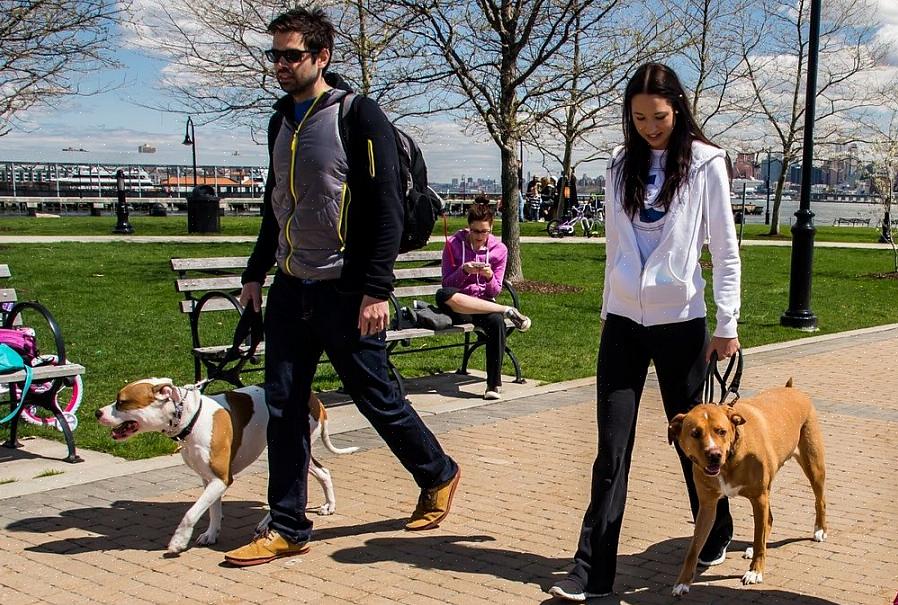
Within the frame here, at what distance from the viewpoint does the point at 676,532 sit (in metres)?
5.00

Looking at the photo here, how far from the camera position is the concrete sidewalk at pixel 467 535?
4.18m

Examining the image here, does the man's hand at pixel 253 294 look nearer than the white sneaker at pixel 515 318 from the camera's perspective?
Yes

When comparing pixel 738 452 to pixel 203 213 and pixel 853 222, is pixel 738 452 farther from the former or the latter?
pixel 853 222

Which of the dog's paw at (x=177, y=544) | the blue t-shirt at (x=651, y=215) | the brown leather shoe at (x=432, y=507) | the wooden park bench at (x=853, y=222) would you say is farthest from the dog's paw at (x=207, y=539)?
the wooden park bench at (x=853, y=222)

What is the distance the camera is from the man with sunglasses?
430 cm

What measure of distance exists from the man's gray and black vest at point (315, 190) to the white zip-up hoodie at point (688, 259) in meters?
1.16

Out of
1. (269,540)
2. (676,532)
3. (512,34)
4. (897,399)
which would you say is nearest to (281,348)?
(269,540)

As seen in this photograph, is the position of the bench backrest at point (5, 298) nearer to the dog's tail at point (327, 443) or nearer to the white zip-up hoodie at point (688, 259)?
the dog's tail at point (327, 443)

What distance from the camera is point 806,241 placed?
12555 millimetres

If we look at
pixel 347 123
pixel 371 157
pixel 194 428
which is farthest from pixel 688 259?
pixel 194 428

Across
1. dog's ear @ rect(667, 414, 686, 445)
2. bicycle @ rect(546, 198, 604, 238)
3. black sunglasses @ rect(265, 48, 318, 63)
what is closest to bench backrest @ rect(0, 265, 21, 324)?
black sunglasses @ rect(265, 48, 318, 63)

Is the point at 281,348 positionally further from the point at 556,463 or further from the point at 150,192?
the point at 150,192

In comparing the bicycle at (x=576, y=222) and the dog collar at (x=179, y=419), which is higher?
the dog collar at (x=179, y=419)

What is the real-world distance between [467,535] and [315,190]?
177cm
